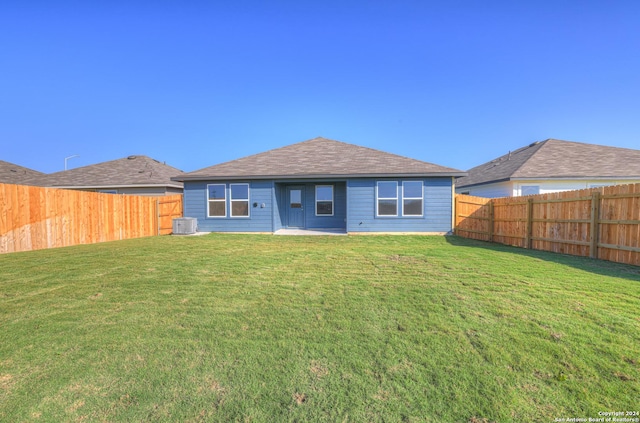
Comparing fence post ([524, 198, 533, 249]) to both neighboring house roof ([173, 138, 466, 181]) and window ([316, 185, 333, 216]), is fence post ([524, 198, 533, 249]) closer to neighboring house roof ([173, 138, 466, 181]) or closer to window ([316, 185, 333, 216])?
neighboring house roof ([173, 138, 466, 181])

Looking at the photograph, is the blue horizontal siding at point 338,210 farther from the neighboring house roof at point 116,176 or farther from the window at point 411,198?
the neighboring house roof at point 116,176

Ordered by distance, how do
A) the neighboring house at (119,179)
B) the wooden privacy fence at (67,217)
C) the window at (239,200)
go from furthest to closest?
the neighboring house at (119,179) → the window at (239,200) → the wooden privacy fence at (67,217)

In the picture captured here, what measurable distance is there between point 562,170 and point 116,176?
2523 centimetres

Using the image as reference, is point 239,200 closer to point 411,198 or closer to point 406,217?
point 406,217

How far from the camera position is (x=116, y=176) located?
17.7 metres


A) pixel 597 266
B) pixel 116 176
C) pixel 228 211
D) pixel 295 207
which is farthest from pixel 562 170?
pixel 116 176

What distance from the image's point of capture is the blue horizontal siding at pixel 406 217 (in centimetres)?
1262

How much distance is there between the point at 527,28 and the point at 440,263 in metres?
10.7

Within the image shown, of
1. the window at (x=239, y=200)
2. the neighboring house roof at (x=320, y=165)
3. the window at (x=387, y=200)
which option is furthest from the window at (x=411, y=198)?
the window at (x=239, y=200)

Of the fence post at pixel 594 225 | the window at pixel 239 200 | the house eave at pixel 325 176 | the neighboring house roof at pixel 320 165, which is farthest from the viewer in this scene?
the window at pixel 239 200

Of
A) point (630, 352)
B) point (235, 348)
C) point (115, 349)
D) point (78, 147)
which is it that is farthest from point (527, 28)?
point (78, 147)

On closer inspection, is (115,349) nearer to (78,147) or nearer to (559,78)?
(559,78)

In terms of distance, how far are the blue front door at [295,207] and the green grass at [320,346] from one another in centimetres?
897

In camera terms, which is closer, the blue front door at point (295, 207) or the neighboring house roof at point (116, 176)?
the blue front door at point (295, 207)
